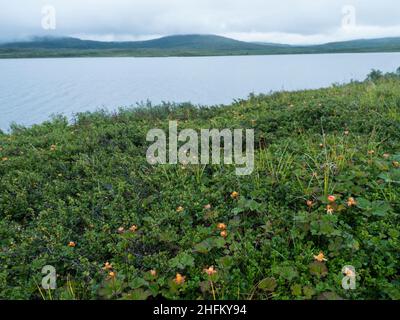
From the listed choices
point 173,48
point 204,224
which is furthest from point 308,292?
point 173,48

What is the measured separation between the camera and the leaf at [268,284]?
2604 mm

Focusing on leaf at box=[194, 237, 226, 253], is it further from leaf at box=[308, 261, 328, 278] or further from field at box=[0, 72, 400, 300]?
leaf at box=[308, 261, 328, 278]

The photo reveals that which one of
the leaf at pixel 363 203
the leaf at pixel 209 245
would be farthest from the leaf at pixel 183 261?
the leaf at pixel 363 203

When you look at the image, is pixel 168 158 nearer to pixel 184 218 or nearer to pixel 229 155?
pixel 229 155

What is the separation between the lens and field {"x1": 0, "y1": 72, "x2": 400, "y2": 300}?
108 inches

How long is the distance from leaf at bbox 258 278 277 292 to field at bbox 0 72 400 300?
0.02 m

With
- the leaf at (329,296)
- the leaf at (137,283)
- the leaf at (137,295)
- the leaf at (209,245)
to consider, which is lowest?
the leaf at (137,295)

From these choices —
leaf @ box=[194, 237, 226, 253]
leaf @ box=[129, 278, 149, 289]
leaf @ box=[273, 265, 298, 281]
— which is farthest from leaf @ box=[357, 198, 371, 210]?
Answer: leaf @ box=[129, 278, 149, 289]

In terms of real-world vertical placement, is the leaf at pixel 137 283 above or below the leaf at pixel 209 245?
below

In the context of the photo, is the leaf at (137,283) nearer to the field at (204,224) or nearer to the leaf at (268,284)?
the field at (204,224)

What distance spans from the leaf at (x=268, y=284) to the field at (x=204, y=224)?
0.02 metres

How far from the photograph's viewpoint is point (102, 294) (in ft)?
8.84

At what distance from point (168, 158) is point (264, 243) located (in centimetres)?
244
